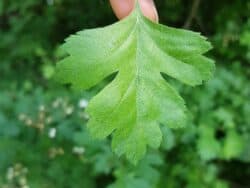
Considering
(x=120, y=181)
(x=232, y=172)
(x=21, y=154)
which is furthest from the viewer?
(x=232, y=172)

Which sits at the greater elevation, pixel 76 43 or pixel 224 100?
pixel 76 43

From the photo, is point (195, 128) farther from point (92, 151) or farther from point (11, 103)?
point (11, 103)

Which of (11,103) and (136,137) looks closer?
(136,137)

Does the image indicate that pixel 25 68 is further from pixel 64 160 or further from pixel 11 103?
pixel 64 160

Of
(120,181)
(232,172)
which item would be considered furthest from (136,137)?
(232,172)

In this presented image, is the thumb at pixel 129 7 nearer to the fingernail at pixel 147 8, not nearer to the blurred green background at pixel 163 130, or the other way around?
the fingernail at pixel 147 8

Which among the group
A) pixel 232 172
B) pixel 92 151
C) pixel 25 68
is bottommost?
pixel 232 172

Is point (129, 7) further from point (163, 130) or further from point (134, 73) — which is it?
point (163, 130)

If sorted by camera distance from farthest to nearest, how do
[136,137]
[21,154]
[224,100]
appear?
1. [224,100]
2. [21,154]
3. [136,137]
